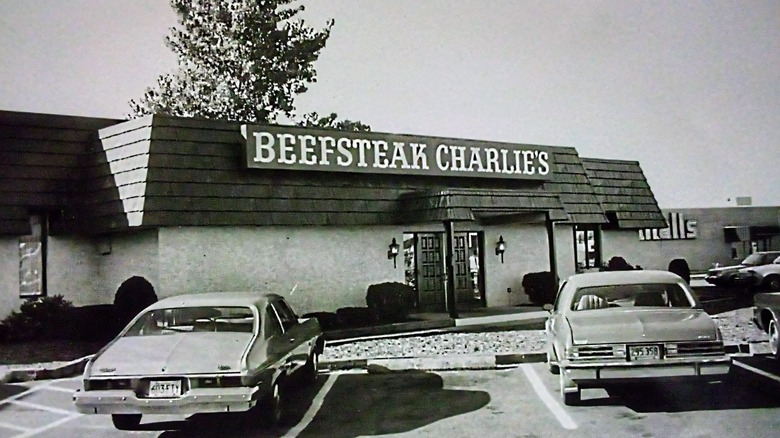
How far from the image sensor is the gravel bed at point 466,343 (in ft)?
30.6

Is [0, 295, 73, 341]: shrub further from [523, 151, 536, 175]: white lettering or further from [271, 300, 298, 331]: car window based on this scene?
[523, 151, 536, 175]: white lettering

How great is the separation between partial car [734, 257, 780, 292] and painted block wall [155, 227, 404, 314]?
6166mm

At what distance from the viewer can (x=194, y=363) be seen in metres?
5.23

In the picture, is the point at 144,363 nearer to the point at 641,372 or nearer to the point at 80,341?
the point at 80,341

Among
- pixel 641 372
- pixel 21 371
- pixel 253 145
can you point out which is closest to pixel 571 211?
pixel 253 145

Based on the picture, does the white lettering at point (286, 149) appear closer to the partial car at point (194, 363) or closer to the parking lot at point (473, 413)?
the parking lot at point (473, 413)

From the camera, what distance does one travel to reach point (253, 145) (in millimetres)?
11828

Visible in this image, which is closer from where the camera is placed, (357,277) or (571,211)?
(357,277)

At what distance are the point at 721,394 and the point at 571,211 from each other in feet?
34.4

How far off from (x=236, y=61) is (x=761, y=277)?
31.0 feet

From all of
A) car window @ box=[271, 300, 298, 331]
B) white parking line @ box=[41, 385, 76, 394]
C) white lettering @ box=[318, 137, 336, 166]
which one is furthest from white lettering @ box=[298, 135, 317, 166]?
white parking line @ box=[41, 385, 76, 394]

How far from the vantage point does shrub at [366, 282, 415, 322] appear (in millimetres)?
12555

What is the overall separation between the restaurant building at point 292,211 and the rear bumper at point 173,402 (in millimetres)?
3169

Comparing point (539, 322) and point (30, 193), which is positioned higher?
point (30, 193)
